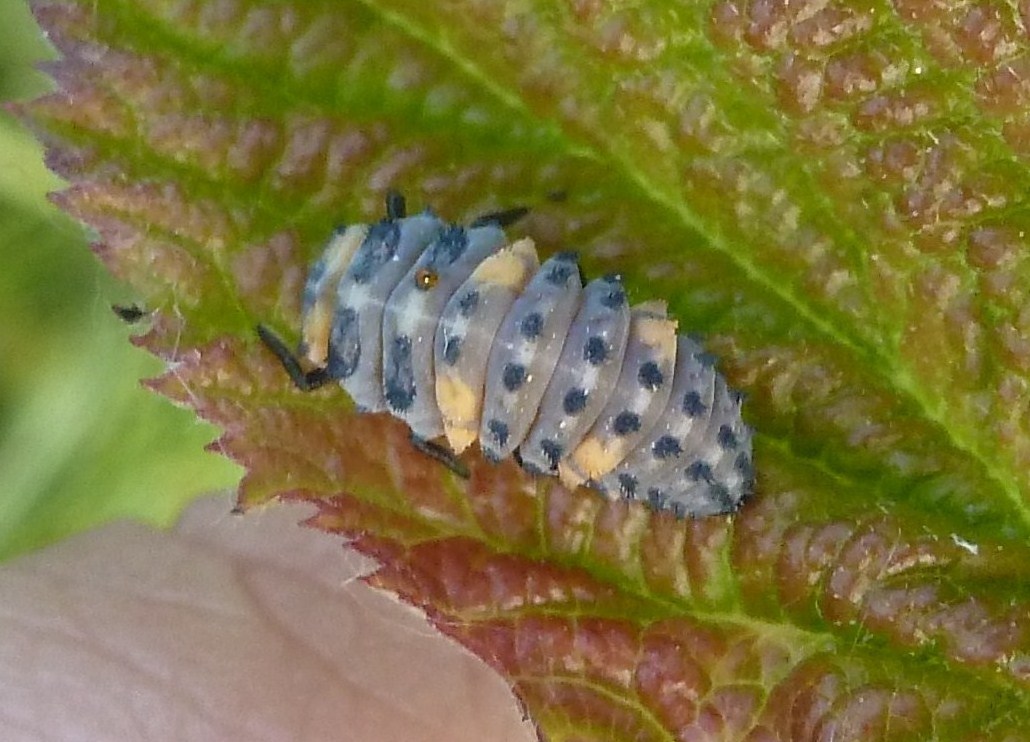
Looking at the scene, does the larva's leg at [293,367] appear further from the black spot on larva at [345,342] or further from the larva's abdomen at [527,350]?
the larva's abdomen at [527,350]

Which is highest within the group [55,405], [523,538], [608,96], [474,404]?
[608,96]

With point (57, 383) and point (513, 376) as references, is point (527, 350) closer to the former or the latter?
point (513, 376)

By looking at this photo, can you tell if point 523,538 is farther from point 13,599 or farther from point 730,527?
point 13,599

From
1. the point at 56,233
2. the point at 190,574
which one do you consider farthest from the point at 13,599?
the point at 56,233

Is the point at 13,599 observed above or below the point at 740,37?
below

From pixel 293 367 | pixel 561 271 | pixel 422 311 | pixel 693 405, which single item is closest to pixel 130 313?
pixel 293 367

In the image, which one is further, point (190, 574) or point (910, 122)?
point (190, 574)

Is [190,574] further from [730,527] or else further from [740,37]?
[740,37]
